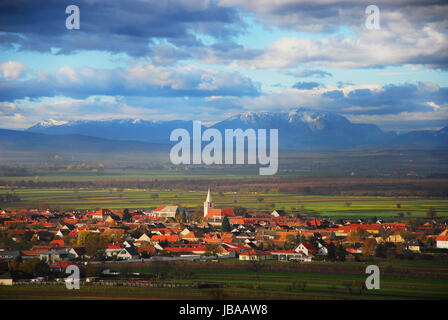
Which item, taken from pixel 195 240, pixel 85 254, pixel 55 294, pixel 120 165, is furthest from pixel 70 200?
pixel 120 165

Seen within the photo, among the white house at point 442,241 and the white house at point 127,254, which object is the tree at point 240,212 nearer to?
the white house at point 442,241

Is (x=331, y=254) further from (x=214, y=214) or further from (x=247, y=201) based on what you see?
(x=247, y=201)

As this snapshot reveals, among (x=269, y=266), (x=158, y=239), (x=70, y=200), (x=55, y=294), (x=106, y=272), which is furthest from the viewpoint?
(x=70, y=200)

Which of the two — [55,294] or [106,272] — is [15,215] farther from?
[55,294]

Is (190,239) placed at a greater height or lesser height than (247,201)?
lesser

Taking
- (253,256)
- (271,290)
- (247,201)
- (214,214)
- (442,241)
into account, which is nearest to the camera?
(271,290)

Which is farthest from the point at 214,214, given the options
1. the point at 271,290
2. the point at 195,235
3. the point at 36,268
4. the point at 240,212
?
the point at 271,290

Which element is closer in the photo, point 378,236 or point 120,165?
point 378,236
